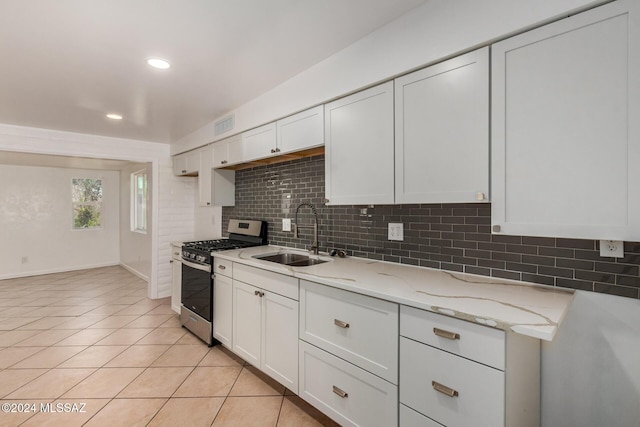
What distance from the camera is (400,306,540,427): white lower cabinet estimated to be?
44.2 inches

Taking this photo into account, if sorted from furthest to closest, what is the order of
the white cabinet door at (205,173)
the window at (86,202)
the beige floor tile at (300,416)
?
1. the window at (86,202)
2. the white cabinet door at (205,173)
3. the beige floor tile at (300,416)

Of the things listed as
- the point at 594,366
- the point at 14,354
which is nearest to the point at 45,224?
the point at 14,354

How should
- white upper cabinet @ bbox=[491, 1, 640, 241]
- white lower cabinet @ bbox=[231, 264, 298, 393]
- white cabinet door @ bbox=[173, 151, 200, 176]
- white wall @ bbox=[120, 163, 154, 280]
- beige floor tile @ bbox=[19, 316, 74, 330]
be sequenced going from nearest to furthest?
white upper cabinet @ bbox=[491, 1, 640, 241], white lower cabinet @ bbox=[231, 264, 298, 393], beige floor tile @ bbox=[19, 316, 74, 330], white cabinet door @ bbox=[173, 151, 200, 176], white wall @ bbox=[120, 163, 154, 280]

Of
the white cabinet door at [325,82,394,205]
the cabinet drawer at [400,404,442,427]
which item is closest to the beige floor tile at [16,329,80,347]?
the white cabinet door at [325,82,394,205]

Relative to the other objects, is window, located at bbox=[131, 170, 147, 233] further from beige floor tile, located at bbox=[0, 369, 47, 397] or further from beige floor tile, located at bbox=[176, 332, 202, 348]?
beige floor tile, located at bbox=[0, 369, 47, 397]

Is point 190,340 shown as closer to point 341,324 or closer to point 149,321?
point 149,321

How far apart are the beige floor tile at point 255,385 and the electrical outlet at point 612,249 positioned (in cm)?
213

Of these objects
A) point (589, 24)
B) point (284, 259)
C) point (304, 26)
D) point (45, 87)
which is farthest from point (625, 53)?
point (45, 87)

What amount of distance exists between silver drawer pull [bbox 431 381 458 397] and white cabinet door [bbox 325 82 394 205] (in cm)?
95

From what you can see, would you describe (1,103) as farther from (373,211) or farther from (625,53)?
(625,53)

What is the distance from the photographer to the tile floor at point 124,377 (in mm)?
1983

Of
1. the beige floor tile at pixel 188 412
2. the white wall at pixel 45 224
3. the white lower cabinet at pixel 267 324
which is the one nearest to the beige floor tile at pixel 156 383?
the beige floor tile at pixel 188 412

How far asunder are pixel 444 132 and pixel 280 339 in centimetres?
169

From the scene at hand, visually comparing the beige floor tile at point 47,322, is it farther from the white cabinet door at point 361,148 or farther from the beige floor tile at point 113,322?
the white cabinet door at point 361,148
